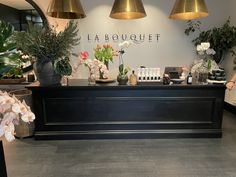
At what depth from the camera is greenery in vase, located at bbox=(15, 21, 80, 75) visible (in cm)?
313

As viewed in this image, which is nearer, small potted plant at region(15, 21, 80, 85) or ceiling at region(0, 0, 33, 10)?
small potted plant at region(15, 21, 80, 85)

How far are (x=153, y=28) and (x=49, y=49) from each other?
3.05m

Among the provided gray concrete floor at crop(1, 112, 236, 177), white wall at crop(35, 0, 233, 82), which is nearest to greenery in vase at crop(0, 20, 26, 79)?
gray concrete floor at crop(1, 112, 236, 177)

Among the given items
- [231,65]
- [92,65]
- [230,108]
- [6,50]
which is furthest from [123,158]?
[231,65]

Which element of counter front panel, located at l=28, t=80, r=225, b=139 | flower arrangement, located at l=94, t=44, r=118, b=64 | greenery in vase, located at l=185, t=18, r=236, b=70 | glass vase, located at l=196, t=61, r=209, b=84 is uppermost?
greenery in vase, located at l=185, t=18, r=236, b=70

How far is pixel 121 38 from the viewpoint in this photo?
17.7 feet

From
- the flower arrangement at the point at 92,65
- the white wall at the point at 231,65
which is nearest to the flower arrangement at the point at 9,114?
the flower arrangement at the point at 92,65

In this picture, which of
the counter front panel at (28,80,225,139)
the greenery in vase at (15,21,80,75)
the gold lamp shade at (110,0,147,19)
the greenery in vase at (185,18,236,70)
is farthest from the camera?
the greenery in vase at (185,18,236,70)

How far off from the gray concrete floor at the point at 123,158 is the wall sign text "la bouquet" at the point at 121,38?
9.21 ft

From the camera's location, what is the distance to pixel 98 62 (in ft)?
11.2

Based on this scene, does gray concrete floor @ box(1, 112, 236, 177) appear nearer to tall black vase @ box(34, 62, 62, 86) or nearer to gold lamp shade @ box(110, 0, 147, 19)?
tall black vase @ box(34, 62, 62, 86)

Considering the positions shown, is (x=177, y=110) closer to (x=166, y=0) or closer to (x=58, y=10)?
(x=58, y=10)

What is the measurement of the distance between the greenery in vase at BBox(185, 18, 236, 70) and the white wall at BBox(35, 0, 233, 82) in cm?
22

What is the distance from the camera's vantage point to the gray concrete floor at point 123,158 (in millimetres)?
2623
